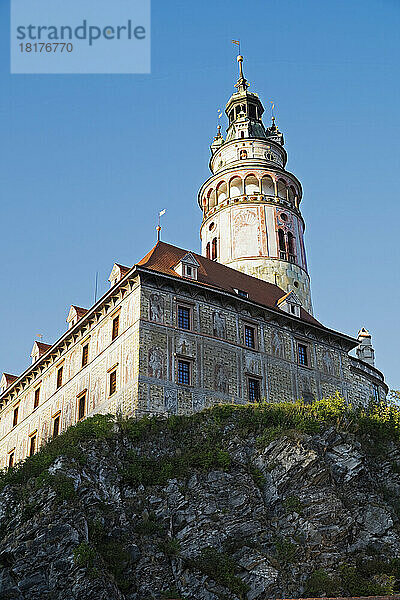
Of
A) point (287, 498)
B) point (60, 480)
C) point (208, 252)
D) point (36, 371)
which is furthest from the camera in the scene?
point (208, 252)

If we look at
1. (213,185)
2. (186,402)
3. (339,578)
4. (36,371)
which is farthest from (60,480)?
(213,185)

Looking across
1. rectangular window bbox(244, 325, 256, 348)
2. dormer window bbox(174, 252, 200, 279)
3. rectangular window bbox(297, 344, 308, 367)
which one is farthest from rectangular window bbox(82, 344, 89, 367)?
rectangular window bbox(297, 344, 308, 367)

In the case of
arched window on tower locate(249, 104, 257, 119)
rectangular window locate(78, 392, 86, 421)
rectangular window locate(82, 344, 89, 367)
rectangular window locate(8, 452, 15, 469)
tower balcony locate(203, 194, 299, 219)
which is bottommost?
rectangular window locate(8, 452, 15, 469)

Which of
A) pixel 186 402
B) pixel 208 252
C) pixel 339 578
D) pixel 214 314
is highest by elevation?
pixel 208 252

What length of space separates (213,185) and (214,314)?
68.6 ft

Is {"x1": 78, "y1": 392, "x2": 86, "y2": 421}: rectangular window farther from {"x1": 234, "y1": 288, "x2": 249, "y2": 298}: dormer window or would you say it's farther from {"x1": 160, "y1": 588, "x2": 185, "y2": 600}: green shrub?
{"x1": 160, "y1": 588, "x2": 185, "y2": 600}: green shrub

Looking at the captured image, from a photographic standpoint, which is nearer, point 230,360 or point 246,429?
point 246,429

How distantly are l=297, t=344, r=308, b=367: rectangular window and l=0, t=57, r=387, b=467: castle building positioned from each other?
6 cm

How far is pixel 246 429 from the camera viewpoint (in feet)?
108

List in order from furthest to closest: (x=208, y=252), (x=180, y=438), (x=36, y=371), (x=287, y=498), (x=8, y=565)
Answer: (x=208, y=252)
(x=36, y=371)
(x=180, y=438)
(x=287, y=498)
(x=8, y=565)

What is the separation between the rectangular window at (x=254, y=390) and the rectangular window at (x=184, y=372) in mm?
3889

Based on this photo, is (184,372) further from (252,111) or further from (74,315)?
(252,111)

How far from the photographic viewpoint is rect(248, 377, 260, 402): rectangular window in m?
37.8

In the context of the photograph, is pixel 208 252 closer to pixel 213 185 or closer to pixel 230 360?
pixel 213 185
